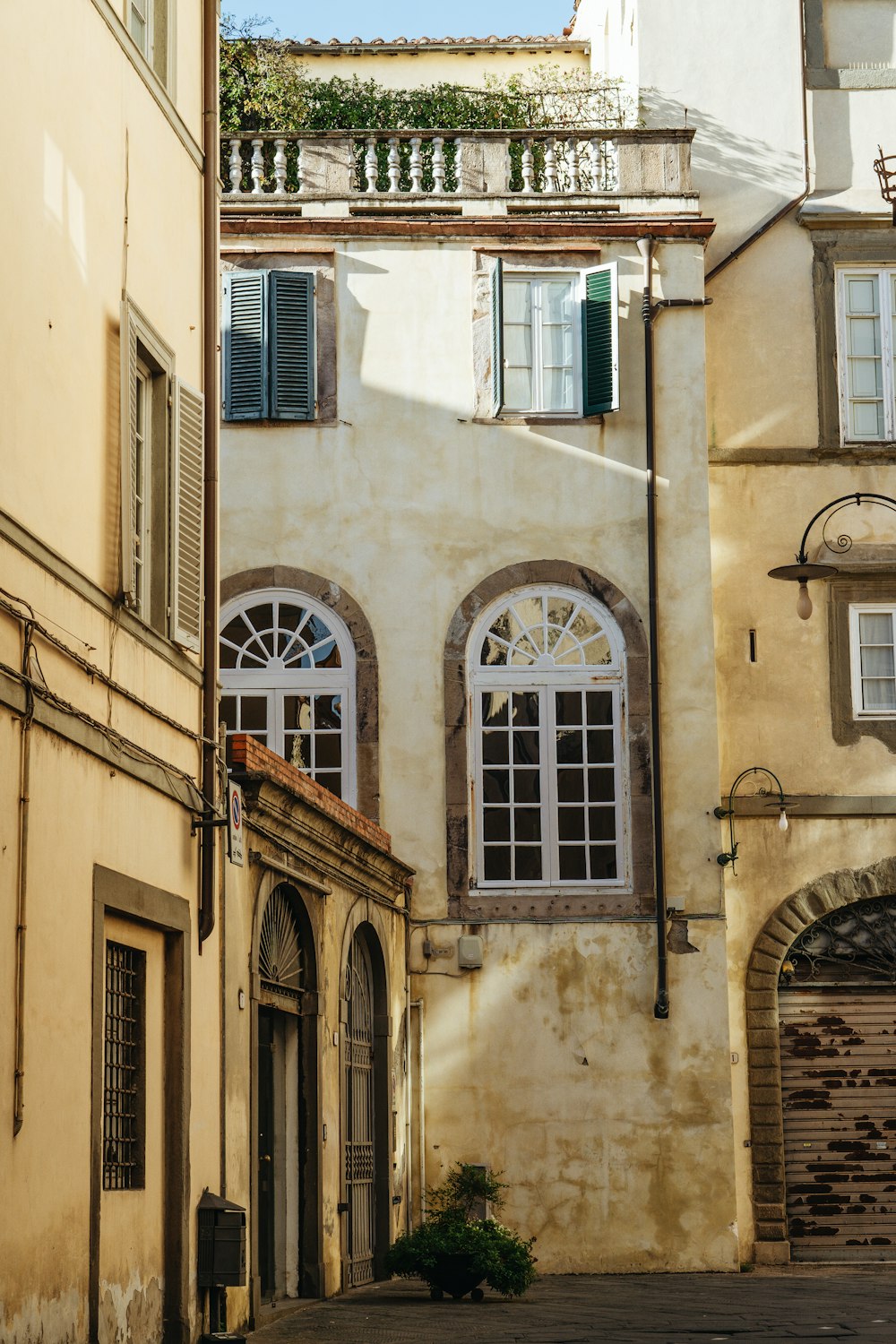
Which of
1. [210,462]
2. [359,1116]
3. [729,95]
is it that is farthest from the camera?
[729,95]

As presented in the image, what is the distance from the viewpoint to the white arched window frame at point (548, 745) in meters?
18.8

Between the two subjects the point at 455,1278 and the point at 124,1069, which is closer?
the point at 124,1069

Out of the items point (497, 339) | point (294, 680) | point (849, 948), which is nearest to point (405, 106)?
point (497, 339)

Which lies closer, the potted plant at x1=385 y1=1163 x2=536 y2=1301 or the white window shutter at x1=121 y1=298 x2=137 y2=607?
the white window shutter at x1=121 y1=298 x2=137 y2=607

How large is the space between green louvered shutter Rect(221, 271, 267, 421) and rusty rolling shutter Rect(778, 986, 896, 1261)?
308 inches

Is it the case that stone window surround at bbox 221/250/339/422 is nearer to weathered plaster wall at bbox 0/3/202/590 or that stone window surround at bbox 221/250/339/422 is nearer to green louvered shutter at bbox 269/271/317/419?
green louvered shutter at bbox 269/271/317/419

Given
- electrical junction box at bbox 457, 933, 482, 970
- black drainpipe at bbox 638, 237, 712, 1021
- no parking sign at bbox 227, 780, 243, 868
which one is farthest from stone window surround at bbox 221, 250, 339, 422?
no parking sign at bbox 227, 780, 243, 868

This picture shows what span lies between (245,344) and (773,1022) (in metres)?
8.39

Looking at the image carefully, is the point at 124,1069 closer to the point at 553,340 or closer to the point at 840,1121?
the point at 840,1121

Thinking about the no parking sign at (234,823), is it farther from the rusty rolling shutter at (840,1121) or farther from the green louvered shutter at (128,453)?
→ the rusty rolling shutter at (840,1121)

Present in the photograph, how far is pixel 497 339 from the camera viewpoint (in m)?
19.3

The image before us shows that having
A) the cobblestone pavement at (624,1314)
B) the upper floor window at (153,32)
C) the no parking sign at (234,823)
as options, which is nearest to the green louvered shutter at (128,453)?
the no parking sign at (234,823)

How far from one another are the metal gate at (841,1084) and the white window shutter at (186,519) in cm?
948

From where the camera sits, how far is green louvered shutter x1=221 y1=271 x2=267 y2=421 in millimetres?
19219
